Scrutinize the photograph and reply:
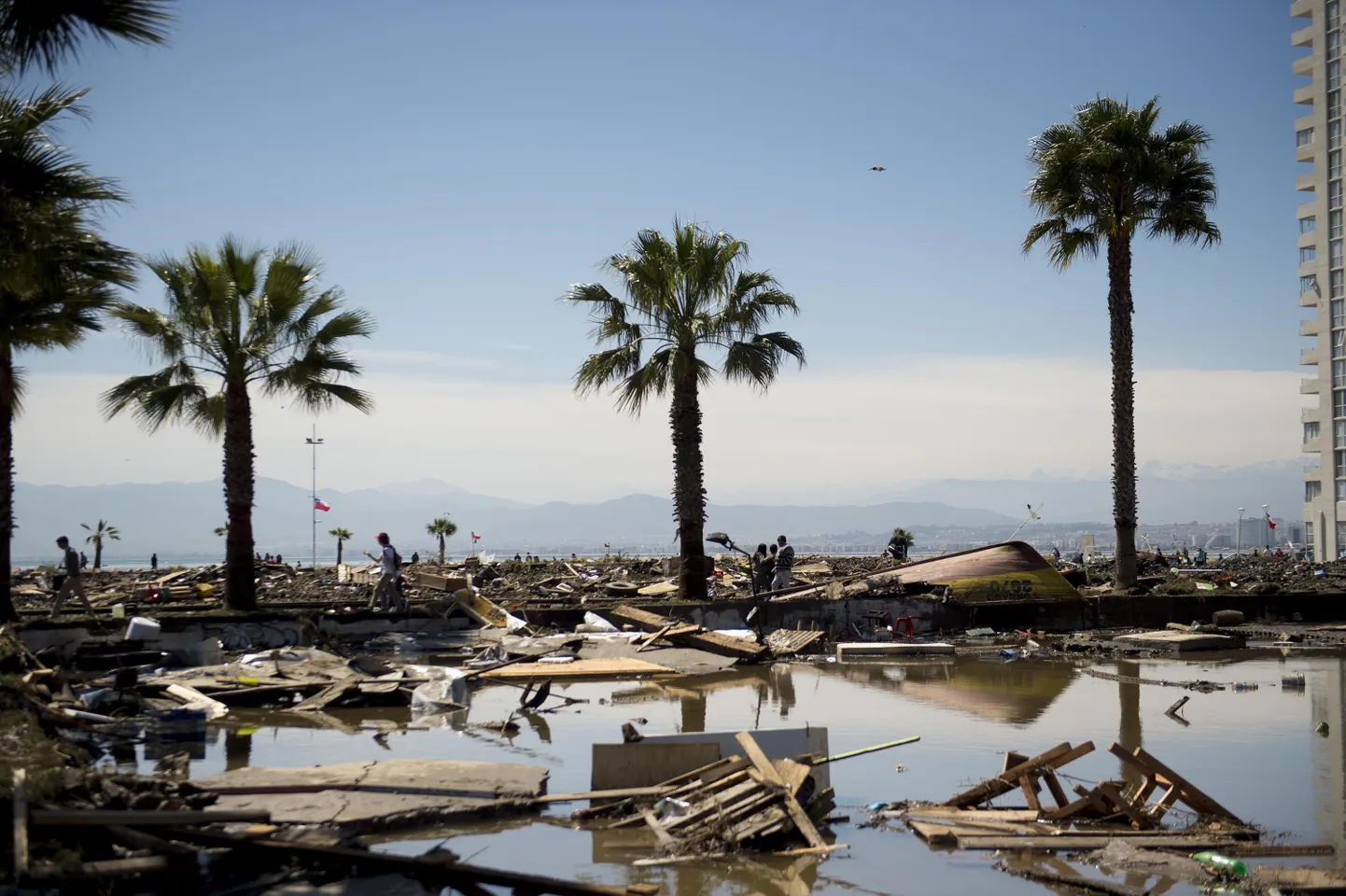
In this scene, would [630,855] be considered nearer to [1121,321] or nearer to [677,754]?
[677,754]

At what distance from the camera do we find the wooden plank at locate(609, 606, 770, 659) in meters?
18.1

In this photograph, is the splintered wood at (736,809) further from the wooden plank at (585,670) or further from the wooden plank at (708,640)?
the wooden plank at (708,640)

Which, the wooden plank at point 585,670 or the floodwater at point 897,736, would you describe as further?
the wooden plank at point 585,670

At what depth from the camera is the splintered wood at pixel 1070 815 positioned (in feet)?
24.0

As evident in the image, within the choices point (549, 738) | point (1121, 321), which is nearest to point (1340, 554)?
point (1121, 321)

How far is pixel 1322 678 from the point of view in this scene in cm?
1543

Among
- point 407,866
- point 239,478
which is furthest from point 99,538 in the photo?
point 407,866

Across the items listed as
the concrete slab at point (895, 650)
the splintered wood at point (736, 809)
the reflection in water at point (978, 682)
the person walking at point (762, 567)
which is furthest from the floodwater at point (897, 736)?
the person walking at point (762, 567)

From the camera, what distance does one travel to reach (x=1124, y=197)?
82.5 ft

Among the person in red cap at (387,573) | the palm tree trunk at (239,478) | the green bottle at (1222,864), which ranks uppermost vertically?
the palm tree trunk at (239,478)

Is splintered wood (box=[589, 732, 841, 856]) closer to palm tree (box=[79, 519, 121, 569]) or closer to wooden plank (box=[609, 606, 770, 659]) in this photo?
wooden plank (box=[609, 606, 770, 659])

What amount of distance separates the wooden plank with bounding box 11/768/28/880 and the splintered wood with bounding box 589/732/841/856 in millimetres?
3455

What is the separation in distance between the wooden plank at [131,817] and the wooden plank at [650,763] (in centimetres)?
272

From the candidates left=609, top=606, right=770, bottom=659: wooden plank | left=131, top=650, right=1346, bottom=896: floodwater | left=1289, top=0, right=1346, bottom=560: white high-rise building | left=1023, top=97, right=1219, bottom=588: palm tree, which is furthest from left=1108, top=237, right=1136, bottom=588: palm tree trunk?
left=1289, top=0, right=1346, bottom=560: white high-rise building
